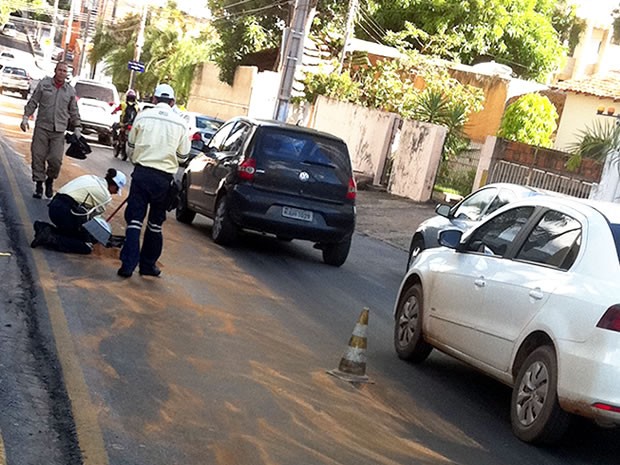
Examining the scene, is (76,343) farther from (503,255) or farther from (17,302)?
(503,255)

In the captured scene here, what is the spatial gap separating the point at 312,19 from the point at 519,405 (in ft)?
114

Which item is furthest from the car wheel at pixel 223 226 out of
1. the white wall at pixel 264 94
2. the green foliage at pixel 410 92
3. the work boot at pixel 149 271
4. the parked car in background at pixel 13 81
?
the parked car in background at pixel 13 81

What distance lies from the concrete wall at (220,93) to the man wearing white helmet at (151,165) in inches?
1298

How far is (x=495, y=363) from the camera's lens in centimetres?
786

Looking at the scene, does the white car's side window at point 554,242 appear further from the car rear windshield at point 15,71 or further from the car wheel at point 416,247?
the car rear windshield at point 15,71

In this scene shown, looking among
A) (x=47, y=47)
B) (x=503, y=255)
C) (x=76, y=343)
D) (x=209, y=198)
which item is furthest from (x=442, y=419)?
(x=47, y=47)

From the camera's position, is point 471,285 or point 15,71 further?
point 15,71

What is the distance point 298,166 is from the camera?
14266 mm

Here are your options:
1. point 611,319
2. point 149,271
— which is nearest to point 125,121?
point 149,271

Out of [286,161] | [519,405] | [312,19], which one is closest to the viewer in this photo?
[519,405]

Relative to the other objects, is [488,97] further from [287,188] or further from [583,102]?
[287,188]

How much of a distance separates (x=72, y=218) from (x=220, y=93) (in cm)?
3810

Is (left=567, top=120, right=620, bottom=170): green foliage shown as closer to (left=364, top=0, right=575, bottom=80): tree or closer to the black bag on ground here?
the black bag on ground

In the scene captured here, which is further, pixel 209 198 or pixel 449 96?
pixel 449 96
